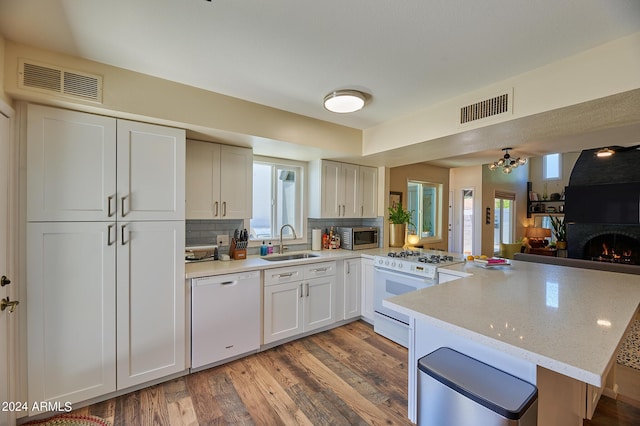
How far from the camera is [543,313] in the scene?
136 cm

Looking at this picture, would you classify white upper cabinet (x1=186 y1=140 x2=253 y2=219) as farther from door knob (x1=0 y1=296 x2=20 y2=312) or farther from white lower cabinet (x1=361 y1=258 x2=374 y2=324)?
white lower cabinet (x1=361 y1=258 x2=374 y2=324)

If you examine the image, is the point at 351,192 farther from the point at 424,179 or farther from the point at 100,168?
the point at 100,168

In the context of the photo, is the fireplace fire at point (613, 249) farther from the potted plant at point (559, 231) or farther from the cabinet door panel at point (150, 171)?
the cabinet door panel at point (150, 171)

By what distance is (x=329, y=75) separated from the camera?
2082 mm

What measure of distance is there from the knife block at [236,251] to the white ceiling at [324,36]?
160 cm

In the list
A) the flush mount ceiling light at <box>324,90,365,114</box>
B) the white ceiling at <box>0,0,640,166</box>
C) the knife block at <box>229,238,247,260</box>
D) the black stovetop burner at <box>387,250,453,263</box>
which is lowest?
the black stovetop burner at <box>387,250,453,263</box>

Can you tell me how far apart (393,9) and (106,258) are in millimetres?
2444

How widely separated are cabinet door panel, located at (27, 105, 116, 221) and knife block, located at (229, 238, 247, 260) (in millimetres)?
1199

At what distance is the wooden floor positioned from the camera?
1902 millimetres

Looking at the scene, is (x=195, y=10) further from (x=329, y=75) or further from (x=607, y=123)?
(x=607, y=123)

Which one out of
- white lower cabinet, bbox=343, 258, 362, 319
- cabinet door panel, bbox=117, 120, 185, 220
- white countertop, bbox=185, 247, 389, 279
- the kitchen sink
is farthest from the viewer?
white lower cabinet, bbox=343, 258, 362, 319

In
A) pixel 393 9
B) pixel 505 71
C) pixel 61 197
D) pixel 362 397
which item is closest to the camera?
pixel 393 9

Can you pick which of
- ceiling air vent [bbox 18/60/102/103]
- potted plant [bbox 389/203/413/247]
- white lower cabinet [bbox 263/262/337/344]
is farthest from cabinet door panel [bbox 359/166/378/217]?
ceiling air vent [bbox 18/60/102/103]

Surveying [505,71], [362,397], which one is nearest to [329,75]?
[505,71]
